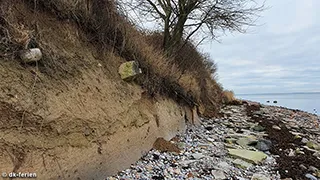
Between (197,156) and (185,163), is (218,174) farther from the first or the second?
(197,156)

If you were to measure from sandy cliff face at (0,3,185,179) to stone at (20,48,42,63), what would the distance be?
6 cm

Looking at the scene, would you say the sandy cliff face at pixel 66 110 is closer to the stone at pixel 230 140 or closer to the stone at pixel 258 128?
the stone at pixel 230 140

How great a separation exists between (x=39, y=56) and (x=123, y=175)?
A: 1737mm

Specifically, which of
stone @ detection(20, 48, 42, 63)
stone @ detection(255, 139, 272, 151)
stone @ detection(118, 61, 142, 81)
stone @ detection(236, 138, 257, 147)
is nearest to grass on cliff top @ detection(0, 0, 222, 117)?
stone @ detection(20, 48, 42, 63)

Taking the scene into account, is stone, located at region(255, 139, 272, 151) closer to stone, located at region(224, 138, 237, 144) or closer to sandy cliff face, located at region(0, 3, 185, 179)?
stone, located at region(224, 138, 237, 144)

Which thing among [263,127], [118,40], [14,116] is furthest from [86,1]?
[263,127]

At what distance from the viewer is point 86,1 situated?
4.03 metres

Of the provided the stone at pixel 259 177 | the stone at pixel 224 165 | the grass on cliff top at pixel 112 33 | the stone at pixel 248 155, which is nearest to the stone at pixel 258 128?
the grass on cliff top at pixel 112 33

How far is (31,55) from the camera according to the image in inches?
106

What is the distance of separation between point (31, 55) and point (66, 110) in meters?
0.69

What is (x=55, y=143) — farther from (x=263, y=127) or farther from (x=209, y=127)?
(x=263, y=127)

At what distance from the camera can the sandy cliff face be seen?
2.36 m

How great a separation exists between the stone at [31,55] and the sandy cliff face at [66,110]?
6 cm

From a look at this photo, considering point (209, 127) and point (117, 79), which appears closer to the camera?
point (117, 79)
